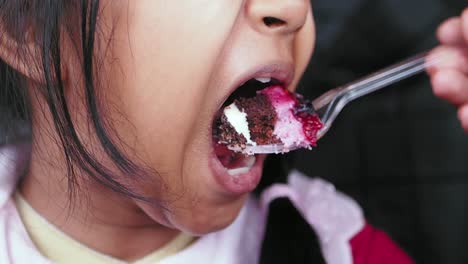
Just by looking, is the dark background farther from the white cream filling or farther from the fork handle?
the white cream filling

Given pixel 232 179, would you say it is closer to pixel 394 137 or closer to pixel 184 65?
pixel 184 65

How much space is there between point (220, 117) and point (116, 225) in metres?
0.25

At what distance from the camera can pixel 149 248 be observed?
102 centimetres

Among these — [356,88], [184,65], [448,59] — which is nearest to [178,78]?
[184,65]

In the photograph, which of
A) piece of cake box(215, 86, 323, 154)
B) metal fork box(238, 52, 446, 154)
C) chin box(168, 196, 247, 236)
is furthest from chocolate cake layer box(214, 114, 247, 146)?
metal fork box(238, 52, 446, 154)

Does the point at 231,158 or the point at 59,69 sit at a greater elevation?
the point at 59,69

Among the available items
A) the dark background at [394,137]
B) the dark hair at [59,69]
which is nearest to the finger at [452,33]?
the dark background at [394,137]

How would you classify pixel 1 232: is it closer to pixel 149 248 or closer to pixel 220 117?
pixel 149 248

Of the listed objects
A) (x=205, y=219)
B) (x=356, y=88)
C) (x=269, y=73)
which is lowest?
(x=205, y=219)

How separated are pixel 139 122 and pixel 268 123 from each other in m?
0.18

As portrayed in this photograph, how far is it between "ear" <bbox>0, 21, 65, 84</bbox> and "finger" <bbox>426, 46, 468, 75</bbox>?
60 centimetres

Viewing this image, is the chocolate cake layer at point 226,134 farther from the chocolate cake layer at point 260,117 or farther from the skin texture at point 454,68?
the skin texture at point 454,68

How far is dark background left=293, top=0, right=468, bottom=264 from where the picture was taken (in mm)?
1382

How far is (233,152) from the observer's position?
3.03 ft
